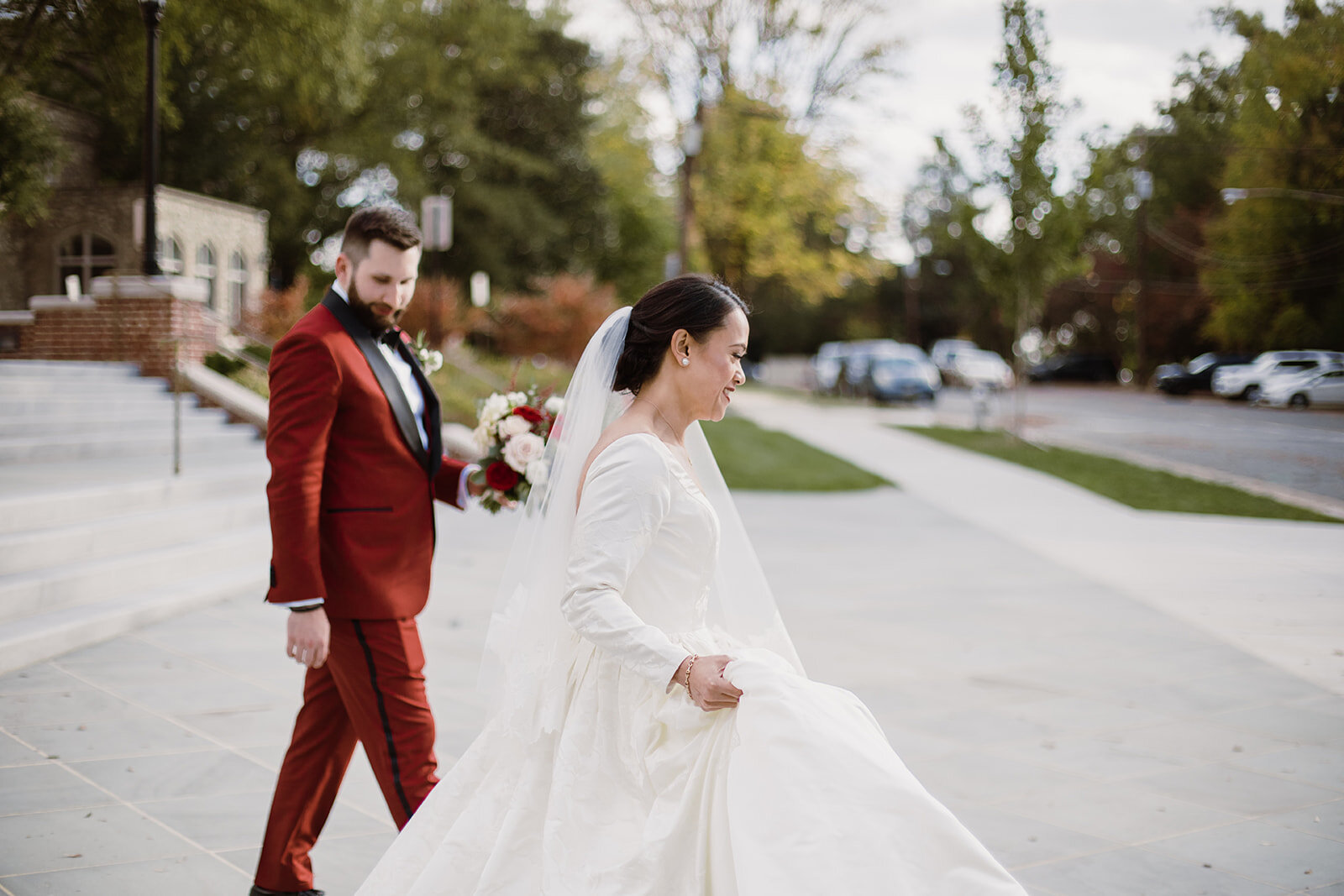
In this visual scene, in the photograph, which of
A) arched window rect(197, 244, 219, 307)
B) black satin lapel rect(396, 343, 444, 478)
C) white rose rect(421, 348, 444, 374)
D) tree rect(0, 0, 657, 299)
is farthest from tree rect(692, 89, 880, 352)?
black satin lapel rect(396, 343, 444, 478)

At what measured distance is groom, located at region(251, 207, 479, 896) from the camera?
283cm

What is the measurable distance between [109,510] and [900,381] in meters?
26.6

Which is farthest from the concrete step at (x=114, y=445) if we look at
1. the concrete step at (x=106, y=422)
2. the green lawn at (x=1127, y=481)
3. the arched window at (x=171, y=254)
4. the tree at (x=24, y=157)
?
the green lawn at (x=1127, y=481)

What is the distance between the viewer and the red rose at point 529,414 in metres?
3.51

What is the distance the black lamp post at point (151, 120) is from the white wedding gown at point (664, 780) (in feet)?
33.3

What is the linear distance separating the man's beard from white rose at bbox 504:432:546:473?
1.87 feet

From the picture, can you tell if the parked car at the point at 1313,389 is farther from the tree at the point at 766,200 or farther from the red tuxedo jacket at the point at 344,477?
the tree at the point at 766,200

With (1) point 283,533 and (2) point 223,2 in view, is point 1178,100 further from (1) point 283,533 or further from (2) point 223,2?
(2) point 223,2

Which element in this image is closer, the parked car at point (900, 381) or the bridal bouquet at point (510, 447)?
the bridal bouquet at point (510, 447)

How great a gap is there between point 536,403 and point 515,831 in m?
1.64

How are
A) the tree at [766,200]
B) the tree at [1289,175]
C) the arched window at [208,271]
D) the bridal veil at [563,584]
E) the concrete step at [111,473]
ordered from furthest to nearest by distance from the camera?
the tree at [766,200]
the arched window at [208,271]
the concrete step at [111,473]
the tree at [1289,175]
the bridal veil at [563,584]

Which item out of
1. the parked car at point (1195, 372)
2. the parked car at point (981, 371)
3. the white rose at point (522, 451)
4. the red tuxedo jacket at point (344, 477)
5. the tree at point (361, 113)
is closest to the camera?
the red tuxedo jacket at point (344, 477)

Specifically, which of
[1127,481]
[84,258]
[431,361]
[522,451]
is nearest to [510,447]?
[522,451]

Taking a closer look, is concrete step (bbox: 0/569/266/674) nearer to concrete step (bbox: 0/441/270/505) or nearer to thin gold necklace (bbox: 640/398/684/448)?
concrete step (bbox: 0/441/270/505)
